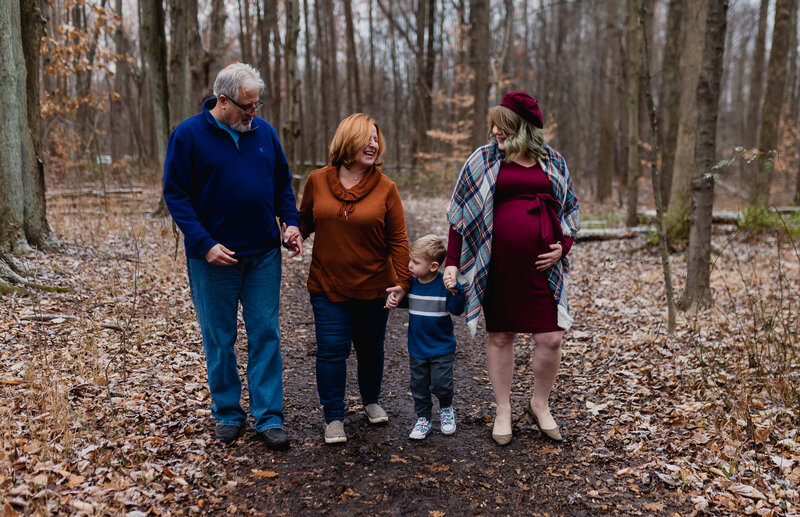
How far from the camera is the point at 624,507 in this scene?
2932mm

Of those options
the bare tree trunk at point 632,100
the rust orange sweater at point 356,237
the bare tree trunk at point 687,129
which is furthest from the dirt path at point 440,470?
the bare tree trunk at point 632,100

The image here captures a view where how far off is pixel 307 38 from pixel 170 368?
21538 millimetres

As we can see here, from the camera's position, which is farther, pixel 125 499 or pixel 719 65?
pixel 719 65

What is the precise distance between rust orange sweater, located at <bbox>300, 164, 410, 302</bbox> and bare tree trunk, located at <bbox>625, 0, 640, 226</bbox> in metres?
8.61

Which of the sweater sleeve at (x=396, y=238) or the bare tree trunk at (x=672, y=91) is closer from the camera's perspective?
the sweater sleeve at (x=396, y=238)

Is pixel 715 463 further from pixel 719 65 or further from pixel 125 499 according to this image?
pixel 719 65

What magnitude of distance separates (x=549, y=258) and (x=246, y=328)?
1917 mm

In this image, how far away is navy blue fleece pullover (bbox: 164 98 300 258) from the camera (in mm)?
3168

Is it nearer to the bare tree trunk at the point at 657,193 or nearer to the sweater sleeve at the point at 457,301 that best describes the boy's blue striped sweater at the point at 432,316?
the sweater sleeve at the point at 457,301

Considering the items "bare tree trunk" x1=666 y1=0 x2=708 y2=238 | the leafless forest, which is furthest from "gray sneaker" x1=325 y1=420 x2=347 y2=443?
"bare tree trunk" x1=666 y1=0 x2=708 y2=238

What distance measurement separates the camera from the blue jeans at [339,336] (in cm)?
348

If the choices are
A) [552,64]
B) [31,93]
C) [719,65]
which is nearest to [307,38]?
[552,64]

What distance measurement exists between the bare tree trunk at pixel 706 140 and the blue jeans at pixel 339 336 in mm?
3313

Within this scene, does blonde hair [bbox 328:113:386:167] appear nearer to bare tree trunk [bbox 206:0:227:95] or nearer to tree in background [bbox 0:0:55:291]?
tree in background [bbox 0:0:55:291]
